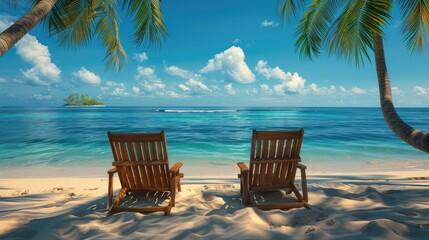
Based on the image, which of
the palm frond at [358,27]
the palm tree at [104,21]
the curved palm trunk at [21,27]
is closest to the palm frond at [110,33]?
the palm tree at [104,21]

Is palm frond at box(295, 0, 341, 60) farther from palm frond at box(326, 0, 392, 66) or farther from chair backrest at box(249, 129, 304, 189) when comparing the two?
chair backrest at box(249, 129, 304, 189)

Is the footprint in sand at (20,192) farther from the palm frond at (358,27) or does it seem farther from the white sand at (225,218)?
the palm frond at (358,27)

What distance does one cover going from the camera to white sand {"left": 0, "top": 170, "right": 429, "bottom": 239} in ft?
7.38

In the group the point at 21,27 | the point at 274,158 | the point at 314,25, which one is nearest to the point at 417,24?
the point at 314,25

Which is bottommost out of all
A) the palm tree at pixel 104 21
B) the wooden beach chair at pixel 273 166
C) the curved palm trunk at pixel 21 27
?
the wooden beach chair at pixel 273 166

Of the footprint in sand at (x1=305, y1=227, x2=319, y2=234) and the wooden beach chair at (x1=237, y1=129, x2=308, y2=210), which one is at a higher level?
the wooden beach chair at (x1=237, y1=129, x2=308, y2=210)

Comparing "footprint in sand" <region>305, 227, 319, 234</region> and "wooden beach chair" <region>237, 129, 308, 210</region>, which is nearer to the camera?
"footprint in sand" <region>305, 227, 319, 234</region>

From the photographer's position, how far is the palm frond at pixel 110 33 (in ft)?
22.7

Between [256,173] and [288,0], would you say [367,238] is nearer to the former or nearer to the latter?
[256,173]

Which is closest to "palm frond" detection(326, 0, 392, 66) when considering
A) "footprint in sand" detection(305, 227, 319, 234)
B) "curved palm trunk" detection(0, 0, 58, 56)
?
"footprint in sand" detection(305, 227, 319, 234)

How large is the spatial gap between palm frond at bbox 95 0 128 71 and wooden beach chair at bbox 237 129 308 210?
5.86m

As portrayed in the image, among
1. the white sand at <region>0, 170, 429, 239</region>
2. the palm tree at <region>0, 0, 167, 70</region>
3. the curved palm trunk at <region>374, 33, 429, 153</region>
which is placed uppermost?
the palm tree at <region>0, 0, 167, 70</region>

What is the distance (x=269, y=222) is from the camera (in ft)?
8.60

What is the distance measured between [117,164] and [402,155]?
10888mm
